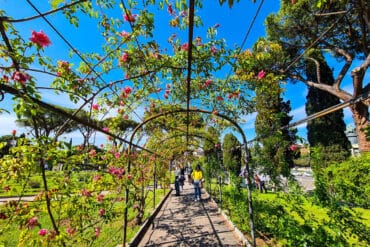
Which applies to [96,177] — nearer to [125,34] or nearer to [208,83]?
[125,34]

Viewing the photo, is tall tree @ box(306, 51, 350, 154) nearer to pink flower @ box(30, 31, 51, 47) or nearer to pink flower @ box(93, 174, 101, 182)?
pink flower @ box(93, 174, 101, 182)

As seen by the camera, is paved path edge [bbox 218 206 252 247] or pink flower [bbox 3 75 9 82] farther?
paved path edge [bbox 218 206 252 247]

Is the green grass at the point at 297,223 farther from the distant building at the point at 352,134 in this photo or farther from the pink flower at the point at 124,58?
the pink flower at the point at 124,58

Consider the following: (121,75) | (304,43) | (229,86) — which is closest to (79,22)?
(121,75)

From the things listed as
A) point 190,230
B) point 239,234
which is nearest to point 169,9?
point 239,234

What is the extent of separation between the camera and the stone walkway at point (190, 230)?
425cm

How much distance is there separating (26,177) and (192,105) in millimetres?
4733

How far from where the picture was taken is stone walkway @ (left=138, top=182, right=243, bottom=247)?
14.0 ft

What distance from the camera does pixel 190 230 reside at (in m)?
5.08

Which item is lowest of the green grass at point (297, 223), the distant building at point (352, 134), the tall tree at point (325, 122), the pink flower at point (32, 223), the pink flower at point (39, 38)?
the green grass at point (297, 223)

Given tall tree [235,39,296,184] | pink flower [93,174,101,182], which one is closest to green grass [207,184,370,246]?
tall tree [235,39,296,184]

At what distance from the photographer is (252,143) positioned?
4.07 meters

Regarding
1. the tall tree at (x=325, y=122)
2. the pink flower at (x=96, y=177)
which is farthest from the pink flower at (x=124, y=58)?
the tall tree at (x=325, y=122)

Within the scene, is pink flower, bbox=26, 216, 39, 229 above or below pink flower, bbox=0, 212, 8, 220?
below
